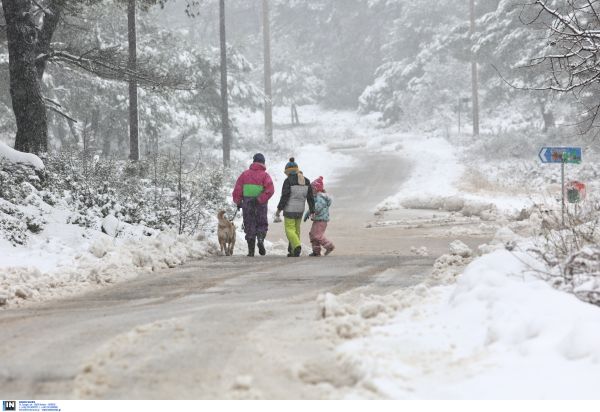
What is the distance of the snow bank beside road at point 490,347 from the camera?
268 centimetres

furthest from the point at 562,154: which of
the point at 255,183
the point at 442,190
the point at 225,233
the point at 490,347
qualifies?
the point at 442,190

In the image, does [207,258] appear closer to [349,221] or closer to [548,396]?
[548,396]

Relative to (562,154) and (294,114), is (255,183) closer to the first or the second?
(562,154)

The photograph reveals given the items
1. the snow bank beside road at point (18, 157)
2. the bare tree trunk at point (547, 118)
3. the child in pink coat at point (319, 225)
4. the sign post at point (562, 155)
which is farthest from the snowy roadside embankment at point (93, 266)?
the bare tree trunk at point (547, 118)

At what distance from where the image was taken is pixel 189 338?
3.53m

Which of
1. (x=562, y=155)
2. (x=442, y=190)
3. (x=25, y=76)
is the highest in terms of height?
(x=25, y=76)

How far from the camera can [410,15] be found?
51125mm

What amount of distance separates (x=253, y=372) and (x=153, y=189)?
377 inches

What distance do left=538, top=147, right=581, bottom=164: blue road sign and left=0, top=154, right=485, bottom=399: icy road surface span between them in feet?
19.9

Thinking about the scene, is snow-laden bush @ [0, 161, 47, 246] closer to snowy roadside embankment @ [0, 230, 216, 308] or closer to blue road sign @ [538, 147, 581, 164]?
snowy roadside embankment @ [0, 230, 216, 308]

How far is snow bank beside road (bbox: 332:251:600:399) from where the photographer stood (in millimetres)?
2684

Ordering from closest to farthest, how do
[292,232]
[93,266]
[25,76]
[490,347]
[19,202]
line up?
[490,347] < [93,266] < [19,202] < [292,232] < [25,76]

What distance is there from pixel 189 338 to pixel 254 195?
5.67 metres

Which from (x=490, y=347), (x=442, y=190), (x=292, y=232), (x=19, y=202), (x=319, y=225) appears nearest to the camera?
(x=490, y=347)
